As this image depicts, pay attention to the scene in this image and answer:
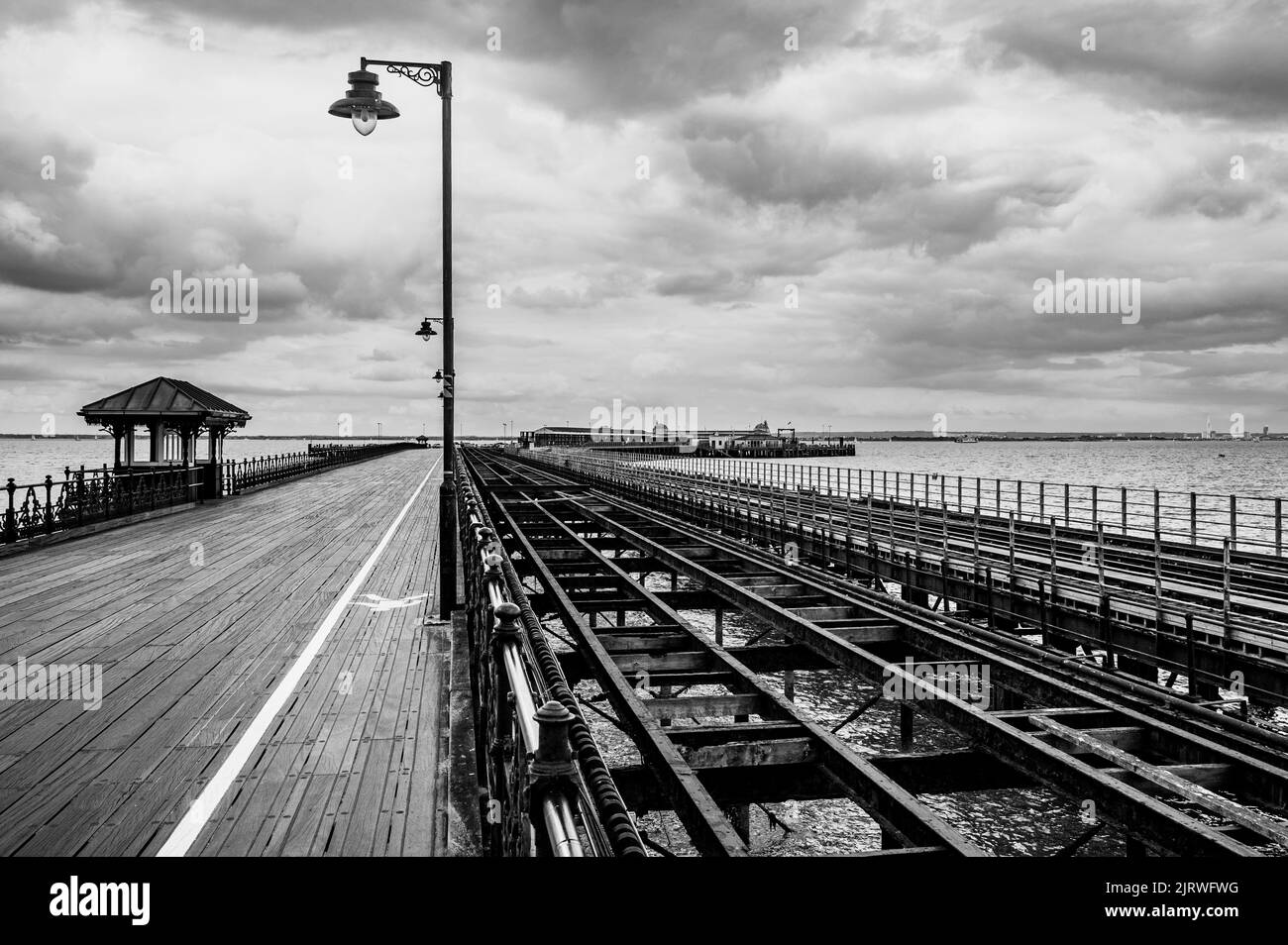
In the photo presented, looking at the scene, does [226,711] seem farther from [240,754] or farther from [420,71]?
[420,71]

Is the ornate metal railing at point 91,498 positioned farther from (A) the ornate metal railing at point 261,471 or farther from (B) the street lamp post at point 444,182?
(B) the street lamp post at point 444,182

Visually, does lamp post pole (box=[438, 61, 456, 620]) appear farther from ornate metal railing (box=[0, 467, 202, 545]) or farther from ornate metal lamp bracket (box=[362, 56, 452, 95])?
ornate metal railing (box=[0, 467, 202, 545])

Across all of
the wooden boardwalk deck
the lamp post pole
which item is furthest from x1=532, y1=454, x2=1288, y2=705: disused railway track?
the wooden boardwalk deck

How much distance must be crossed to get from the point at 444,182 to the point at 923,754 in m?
9.87

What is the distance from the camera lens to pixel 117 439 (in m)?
28.1

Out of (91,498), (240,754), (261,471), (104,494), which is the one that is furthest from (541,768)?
(261,471)

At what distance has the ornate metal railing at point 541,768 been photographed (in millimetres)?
2463

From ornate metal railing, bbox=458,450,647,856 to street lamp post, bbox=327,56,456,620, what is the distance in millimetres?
5826

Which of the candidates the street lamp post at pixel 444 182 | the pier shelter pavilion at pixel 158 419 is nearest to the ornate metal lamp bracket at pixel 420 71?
the street lamp post at pixel 444 182

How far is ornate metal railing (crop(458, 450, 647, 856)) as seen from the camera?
2.46 meters

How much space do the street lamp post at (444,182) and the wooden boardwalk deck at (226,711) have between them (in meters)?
0.86
